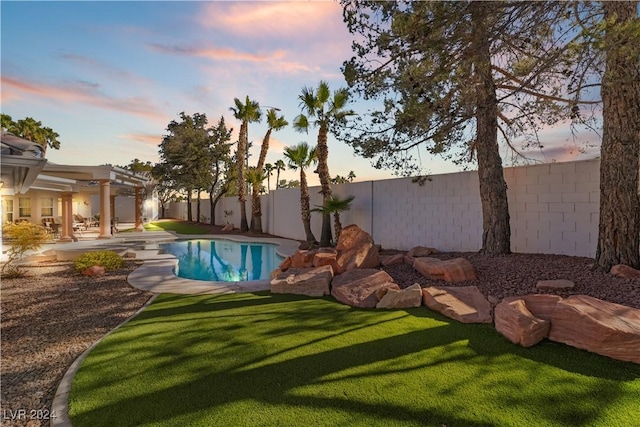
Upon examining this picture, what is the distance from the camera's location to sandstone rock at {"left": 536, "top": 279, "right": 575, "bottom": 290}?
17.8 feet

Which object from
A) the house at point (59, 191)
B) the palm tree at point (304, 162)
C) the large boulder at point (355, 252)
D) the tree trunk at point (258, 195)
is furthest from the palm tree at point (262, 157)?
the large boulder at point (355, 252)

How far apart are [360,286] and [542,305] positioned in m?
2.96

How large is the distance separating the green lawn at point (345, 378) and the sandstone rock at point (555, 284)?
4.72ft

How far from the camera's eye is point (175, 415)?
3059mm

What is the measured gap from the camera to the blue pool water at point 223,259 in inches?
439

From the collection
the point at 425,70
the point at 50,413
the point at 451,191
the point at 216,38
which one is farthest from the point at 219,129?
the point at 50,413

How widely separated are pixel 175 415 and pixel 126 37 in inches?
375

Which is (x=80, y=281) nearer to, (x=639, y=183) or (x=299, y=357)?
(x=299, y=357)

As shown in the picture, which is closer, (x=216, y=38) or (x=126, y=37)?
(x=126, y=37)

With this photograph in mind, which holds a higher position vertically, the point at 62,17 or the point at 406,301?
the point at 62,17

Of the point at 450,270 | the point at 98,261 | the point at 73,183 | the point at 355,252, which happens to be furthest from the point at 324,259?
the point at 73,183

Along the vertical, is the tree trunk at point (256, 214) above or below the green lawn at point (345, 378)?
above

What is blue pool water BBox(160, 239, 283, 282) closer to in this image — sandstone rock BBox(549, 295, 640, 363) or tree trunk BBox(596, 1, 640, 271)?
sandstone rock BBox(549, 295, 640, 363)

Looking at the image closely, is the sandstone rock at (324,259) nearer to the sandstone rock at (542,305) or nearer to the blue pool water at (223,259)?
the blue pool water at (223,259)
